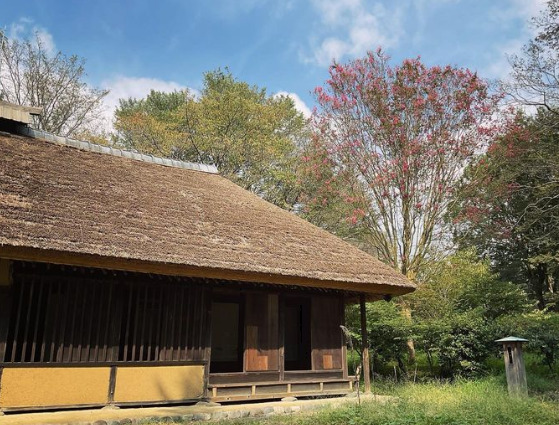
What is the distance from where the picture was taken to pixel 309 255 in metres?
9.35

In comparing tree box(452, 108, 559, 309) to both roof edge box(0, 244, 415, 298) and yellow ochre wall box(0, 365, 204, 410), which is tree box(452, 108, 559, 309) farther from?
yellow ochre wall box(0, 365, 204, 410)

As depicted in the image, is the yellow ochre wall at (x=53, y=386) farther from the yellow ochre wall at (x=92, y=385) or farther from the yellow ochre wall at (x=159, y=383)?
the yellow ochre wall at (x=159, y=383)

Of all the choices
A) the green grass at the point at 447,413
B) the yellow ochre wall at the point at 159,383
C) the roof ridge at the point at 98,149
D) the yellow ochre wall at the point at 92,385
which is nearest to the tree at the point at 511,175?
the green grass at the point at 447,413

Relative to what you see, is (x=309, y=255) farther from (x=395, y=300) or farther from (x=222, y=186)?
(x=395, y=300)

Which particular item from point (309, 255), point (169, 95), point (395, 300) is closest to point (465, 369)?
point (395, 300)

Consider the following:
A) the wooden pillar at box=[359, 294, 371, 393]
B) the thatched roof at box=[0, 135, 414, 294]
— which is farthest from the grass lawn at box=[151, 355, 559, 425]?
the thatched roof at box=[0, 135, 414, 294]

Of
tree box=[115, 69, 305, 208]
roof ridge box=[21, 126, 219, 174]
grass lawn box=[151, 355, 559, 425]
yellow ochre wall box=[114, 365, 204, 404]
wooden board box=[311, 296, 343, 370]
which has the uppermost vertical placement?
tree box=[115, 69, 305, 208]

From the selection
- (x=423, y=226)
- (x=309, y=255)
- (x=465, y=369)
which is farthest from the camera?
(x=423, y=226)

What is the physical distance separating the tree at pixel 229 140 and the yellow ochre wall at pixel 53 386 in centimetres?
1404

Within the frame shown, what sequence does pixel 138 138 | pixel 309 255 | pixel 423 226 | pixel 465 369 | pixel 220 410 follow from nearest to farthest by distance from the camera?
1. pixel 220 410
2. pixel 309 255
3. pixel 465 369
4. pixel 423 226
5. pixel 138 138

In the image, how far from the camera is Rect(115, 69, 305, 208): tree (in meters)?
20.7

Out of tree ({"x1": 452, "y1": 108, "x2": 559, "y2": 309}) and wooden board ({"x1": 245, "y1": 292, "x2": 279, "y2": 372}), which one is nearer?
wooden board ({"x1": 245, "y1": 292, "x2": 279, "y2": 372})

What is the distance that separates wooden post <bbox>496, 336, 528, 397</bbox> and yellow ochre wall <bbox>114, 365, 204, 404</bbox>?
570cm

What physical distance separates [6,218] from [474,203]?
12952mm
